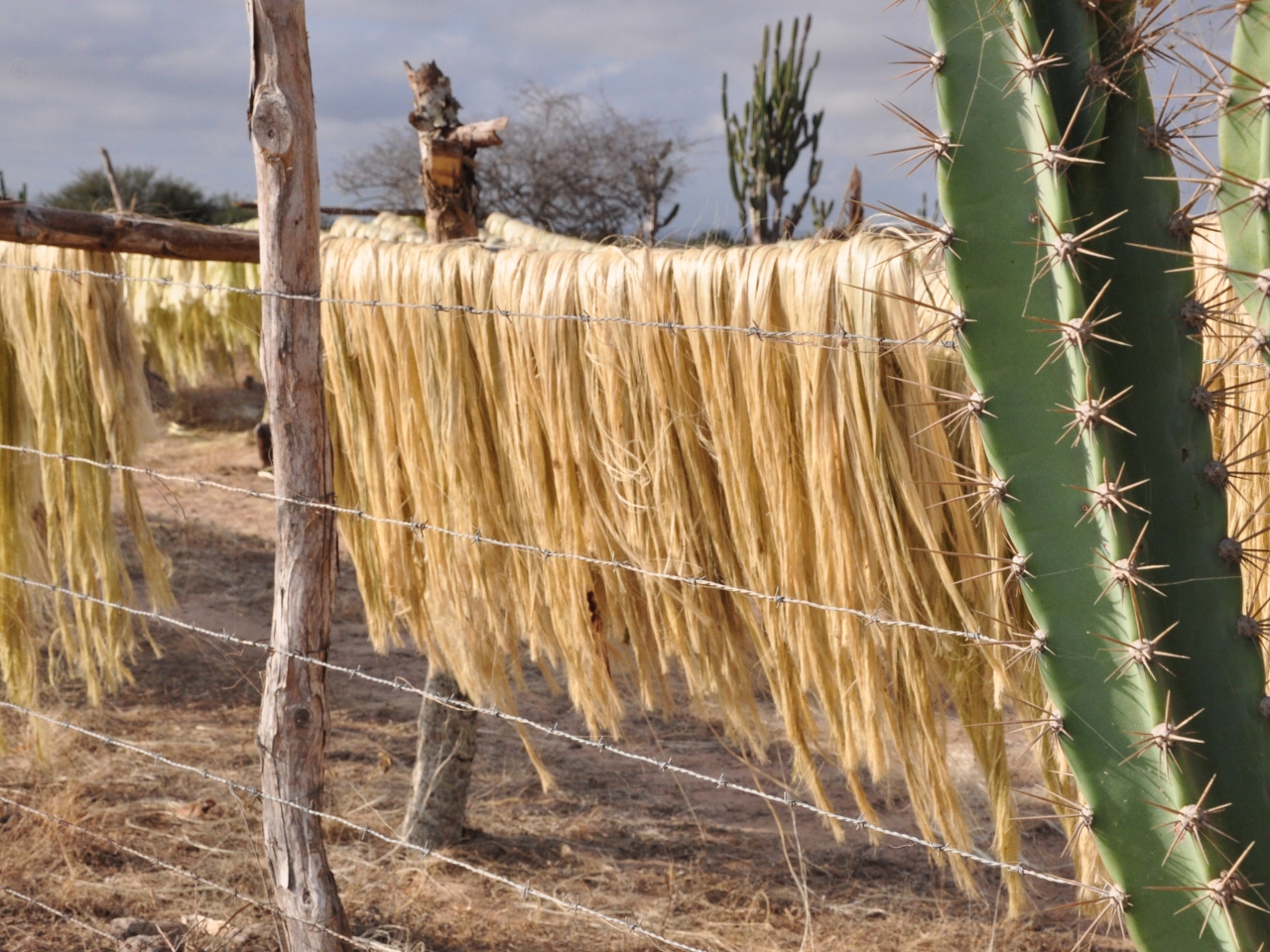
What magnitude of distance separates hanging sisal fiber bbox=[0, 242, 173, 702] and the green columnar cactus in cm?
240

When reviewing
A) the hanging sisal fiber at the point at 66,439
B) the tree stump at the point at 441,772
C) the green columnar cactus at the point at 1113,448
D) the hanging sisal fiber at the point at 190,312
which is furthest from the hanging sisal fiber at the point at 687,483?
the hanging sisal fiber at the point at 190,312

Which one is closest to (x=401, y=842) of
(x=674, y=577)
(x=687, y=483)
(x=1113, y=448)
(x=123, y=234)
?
(x=674, y=577)

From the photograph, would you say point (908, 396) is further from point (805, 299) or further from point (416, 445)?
point (416, 445)

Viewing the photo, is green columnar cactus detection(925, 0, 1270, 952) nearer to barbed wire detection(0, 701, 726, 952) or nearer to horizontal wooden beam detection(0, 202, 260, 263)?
barbed wire detection(0, 701, 726, 952)

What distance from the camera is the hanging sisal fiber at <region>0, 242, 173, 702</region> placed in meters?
2.81

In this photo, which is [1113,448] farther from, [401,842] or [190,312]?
[190,312]

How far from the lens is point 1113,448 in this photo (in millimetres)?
1150

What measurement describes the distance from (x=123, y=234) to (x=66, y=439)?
719mm

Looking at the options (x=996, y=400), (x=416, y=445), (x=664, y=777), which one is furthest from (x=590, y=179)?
(x=996, y=400)

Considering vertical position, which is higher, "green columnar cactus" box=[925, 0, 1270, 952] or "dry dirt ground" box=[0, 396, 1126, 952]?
"green columnar cactus" box=[925, 0, 1270, 952]

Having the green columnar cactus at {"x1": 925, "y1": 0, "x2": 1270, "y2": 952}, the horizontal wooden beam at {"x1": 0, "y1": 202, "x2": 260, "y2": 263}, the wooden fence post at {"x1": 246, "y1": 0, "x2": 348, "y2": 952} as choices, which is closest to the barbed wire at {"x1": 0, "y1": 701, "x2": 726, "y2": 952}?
the wooden fence post at {"x1": 246, "y1": 0, "x2": 348, "y2": 952}

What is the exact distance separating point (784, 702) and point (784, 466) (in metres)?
0.49

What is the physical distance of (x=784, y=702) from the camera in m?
2.07

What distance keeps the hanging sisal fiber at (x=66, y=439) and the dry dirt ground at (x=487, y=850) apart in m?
0.26
